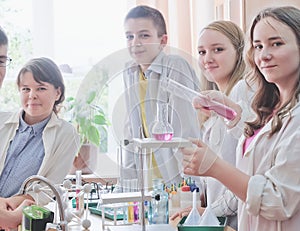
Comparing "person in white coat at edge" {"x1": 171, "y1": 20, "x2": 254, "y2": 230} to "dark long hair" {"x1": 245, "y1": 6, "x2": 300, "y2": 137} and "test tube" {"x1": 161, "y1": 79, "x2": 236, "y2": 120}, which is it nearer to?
"dark long hair" {"x1": 245, "y1": 6, "x2": 300, "y2": 137}

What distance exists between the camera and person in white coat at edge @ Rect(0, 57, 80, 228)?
75.7 inches

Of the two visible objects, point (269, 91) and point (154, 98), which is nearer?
point (154, 98)

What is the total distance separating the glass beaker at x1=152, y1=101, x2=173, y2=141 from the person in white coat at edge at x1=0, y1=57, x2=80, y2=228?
78 centimetres

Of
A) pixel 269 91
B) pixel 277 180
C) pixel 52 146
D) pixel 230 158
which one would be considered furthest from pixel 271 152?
pixel 52 146

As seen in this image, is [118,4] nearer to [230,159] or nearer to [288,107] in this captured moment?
[230,159]

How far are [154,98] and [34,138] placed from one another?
894 mm

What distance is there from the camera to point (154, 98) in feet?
3.91

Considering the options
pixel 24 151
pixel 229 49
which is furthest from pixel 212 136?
pixel 24 151

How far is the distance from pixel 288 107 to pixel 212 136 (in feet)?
0.78

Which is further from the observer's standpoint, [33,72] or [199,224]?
[33,72]

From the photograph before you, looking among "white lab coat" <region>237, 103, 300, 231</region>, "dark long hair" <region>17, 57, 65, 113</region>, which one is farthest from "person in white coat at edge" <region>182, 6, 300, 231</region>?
"dark long hair" <region>17, 57, 65, 113</region>

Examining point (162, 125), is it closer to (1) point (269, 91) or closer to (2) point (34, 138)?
(1) point (269, 91)

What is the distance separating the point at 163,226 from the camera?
1472 millimetres

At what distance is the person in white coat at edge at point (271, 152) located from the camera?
1.26 meters
